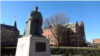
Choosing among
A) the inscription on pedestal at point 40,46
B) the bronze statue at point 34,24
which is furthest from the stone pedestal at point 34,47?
the bronze statue at point 34,24

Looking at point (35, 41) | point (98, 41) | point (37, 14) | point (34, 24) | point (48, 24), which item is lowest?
point (98, 41)

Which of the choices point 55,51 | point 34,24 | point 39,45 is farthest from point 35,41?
point 55,51

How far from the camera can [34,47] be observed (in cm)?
540

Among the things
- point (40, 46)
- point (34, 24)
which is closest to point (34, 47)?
point (40, 46)

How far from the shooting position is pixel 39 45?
571 cm

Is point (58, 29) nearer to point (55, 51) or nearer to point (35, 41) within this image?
point (55, 51)

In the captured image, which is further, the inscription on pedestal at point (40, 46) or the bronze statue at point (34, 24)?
the bronze statue at point (34, 24)

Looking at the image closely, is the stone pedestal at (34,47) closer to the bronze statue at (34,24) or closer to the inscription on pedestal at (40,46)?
the inscription on pedestal at (40,46)

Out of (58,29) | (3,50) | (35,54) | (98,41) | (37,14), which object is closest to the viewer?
(35,54)

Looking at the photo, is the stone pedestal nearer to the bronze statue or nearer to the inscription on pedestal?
the inscription on pedestal

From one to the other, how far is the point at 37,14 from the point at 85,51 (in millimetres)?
7975

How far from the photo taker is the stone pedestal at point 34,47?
521 cm

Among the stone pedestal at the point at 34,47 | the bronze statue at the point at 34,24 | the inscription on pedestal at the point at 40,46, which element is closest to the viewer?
the stone pedestal at the point at 34,47

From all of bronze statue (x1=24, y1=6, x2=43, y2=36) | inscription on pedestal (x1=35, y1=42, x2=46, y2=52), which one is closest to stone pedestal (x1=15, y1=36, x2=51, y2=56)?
inscription on pedestal (x1=35, y1=42, x2=46, y2=52)
